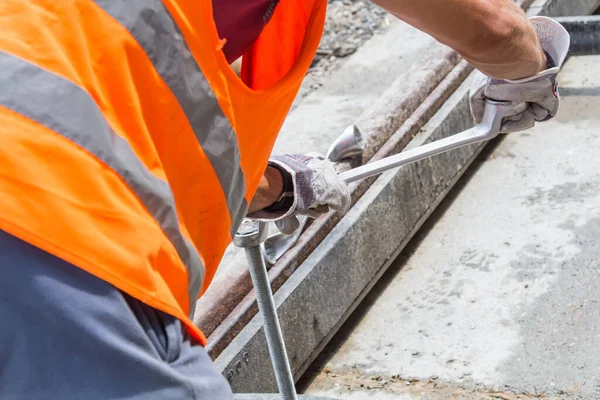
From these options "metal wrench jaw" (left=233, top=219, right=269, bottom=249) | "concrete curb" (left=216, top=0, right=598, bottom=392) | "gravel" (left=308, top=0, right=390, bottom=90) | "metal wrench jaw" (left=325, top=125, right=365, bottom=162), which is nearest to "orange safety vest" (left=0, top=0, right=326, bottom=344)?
"metal wrench jaw" (left=233, top=219, right=269, bottom=249)

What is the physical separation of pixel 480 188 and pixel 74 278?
2873 millimetres

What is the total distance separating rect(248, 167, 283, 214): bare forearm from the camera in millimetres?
2236

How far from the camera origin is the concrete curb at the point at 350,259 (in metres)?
2.67

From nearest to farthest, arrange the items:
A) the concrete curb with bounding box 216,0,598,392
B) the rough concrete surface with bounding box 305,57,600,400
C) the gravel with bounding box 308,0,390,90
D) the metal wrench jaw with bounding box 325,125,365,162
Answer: the concrete curb with bounding box 216,0,598,392 < the rough concrete surface with bounding box 305,57,600,400 < the metal wrench jaw with bounding box 325,125,365,162 < the gravel with bounding box 308,0,390,90

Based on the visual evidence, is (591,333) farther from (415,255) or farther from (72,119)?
(72,119)

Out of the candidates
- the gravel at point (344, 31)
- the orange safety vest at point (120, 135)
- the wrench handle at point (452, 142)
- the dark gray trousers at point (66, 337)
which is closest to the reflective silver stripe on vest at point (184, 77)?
the orange safety vest at point (120, 135)

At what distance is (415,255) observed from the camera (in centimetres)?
Answer: 352

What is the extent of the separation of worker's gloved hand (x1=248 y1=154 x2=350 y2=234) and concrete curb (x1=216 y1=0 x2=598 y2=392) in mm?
501

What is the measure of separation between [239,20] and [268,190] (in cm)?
88

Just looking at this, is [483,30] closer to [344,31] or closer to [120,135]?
[120,135]

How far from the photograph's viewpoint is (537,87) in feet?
7.00

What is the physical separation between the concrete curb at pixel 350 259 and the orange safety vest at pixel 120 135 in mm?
1263

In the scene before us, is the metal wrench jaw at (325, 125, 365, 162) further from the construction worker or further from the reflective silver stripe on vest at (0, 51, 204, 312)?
the reflective silver stripe on vest at (0, 51, 204, 312)

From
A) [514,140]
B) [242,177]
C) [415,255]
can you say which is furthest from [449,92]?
[242,177]
